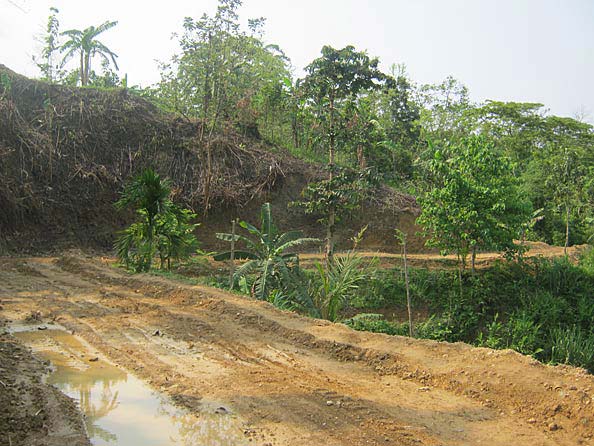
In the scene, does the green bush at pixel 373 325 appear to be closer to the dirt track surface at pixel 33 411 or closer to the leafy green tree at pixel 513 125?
the dirt track surface at pixel 33 411

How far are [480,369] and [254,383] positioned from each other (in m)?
2.44

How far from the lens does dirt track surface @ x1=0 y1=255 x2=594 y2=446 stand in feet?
15.3

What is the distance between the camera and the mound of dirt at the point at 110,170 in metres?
17.9

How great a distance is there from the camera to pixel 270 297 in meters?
11.3

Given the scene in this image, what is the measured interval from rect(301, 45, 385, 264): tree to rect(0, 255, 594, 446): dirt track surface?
746 centimetres

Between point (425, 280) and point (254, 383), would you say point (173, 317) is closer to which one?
point (254, 383)

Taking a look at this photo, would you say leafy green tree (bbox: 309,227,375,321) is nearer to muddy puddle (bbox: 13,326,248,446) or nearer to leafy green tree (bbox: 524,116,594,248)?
muddy puddle (bbox: 13,326,248,446)

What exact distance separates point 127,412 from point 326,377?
2.12 meters

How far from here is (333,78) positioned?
15547 mm

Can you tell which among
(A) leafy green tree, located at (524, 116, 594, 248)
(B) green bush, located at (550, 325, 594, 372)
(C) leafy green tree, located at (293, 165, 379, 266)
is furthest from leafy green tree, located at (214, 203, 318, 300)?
(A) leafy green tree, located at (524, 116, 594, 248)

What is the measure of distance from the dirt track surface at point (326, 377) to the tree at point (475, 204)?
359 inches

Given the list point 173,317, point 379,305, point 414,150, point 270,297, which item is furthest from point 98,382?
point 414,150

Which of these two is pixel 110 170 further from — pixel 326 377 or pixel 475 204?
pixel 326 377

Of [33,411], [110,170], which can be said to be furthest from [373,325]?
[110,170]
